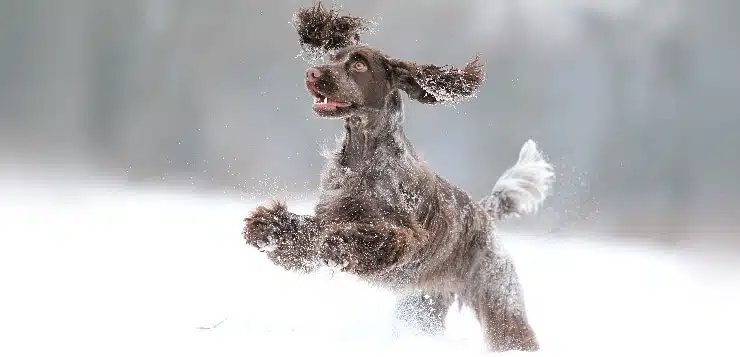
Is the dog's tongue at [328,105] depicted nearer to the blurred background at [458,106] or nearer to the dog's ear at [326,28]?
the dog's ear at [326,28]

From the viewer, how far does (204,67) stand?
8.72 m

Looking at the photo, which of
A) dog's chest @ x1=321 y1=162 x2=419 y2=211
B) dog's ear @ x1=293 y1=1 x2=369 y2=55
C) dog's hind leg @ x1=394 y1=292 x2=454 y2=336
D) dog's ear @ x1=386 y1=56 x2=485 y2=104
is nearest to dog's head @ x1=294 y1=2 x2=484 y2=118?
dog's ear @ x1=386 y1=56 x2=485 y2=104

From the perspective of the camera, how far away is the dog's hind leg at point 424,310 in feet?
12.8

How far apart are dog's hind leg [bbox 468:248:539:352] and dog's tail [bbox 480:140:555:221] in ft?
1.86

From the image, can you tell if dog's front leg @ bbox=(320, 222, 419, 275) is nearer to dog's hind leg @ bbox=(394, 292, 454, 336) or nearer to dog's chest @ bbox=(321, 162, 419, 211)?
dog's chest @ bbox=(321, 162, 419, 211)

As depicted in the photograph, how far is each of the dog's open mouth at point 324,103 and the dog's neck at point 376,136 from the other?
0.18 m

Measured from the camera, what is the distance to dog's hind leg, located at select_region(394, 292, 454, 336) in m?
3.89

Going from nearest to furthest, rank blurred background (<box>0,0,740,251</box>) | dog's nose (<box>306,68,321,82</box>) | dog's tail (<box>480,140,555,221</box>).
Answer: dog's nose (<box>306,68,321,82</box>) < dog's tail (<box>480,140,555,221</box>) < blurred background (<box>0,0,740,251</box>)

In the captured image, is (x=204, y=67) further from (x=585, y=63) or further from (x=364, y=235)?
(x=364, y=235)

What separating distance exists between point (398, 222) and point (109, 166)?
5495 millimetres

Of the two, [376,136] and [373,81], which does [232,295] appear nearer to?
[376,136]

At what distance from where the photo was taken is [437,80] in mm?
3238

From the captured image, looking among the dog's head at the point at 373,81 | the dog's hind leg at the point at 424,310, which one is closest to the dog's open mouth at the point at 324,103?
the dog's head at the point at 373,81

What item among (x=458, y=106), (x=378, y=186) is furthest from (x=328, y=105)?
(x=458, y=106)
